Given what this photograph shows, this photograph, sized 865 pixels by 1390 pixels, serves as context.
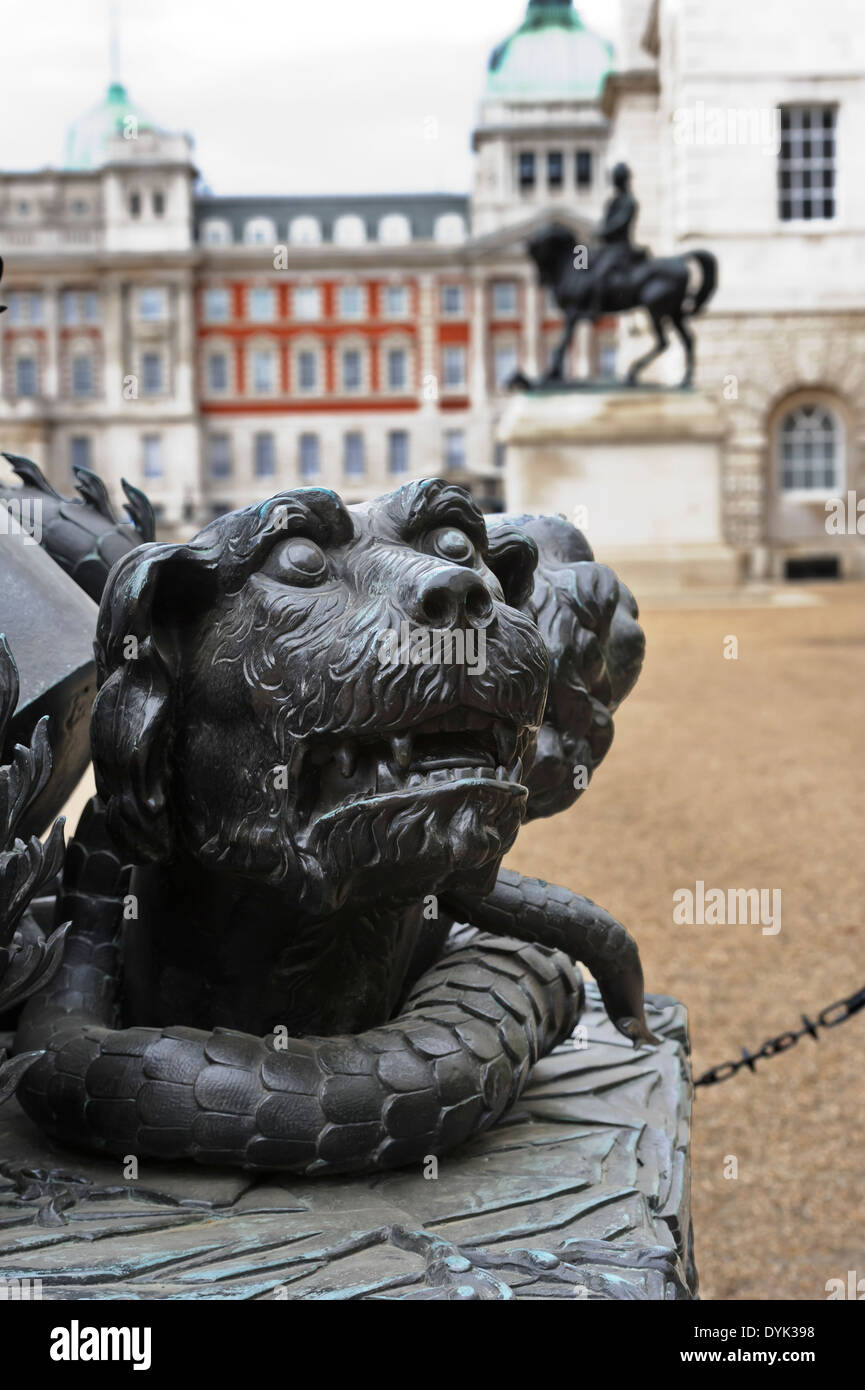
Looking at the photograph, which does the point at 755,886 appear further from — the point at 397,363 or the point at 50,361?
the point at 50,361

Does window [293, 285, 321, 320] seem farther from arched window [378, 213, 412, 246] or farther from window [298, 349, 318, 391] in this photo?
arched window [378, 213, 412, 246]

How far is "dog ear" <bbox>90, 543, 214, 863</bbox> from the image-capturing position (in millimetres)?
1119

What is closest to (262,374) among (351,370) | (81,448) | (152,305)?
(351,370)

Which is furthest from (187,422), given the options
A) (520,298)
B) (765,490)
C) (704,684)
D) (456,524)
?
(456,524)

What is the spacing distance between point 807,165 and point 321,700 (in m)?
22.5

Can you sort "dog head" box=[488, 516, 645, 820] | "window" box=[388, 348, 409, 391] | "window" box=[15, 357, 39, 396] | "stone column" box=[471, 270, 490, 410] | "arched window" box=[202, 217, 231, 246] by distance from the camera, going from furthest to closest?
"arched window" box=[202, 217, 231, 246]
"window" box=[15, 357, 39, 396]
"window" box=[388, 348, 409, 391]
"stone column" box=[471, 270, 490, 410]
"dog head" box=[488, 516, 645, 820]

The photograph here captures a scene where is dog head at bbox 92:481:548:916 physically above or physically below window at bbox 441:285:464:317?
below

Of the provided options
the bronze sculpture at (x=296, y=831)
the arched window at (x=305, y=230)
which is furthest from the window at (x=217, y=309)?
the bronze sculpture at (x=296, y=831)

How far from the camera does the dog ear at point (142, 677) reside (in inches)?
44.1

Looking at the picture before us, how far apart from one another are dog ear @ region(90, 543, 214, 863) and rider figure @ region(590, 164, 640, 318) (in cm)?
1650

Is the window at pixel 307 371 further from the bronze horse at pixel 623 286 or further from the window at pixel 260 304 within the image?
the bronze horse at pixel 623 286

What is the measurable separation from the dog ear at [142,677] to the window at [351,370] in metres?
51.7

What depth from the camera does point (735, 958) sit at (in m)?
Answer: 4.77

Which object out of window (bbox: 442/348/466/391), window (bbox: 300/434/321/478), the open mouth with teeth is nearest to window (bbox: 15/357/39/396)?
window (bbox: 300/434/321/478)
